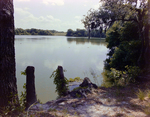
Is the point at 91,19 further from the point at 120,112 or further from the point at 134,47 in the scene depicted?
the point at 120,112

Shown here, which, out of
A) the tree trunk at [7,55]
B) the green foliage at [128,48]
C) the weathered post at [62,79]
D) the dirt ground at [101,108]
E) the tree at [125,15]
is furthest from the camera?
the green foliage at [128,48]

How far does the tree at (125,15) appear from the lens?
25.6 ft

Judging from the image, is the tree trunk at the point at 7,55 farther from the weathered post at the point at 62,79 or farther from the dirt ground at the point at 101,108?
the weathered post at the point at 62,79

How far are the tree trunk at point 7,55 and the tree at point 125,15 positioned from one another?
676 cm

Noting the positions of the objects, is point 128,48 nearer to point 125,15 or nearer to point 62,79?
point 125,15

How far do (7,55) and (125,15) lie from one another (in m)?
8.09

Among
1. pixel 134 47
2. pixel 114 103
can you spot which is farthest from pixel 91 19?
pixel 114 103

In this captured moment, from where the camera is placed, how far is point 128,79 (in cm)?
679

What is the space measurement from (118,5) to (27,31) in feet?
382

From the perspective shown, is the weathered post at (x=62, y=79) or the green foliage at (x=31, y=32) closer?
the weathered post at (x=62, y=79)

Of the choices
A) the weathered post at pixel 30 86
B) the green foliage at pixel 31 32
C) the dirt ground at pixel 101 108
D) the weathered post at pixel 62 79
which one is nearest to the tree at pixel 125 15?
the dirt ground at pixel 101 108

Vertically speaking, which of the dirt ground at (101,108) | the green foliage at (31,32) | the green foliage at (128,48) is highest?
the green foliage at (31,32)

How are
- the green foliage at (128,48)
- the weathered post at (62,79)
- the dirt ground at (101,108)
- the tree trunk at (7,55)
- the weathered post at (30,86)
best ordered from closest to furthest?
the tree trunk at (7,55) < the dirt ground at (101,108) < the weathered post at (30,86) < the weathered post at (62,79) < the green foliage at (128,48)

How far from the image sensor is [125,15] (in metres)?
8.79
